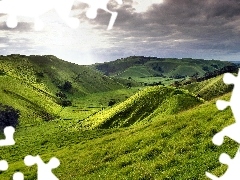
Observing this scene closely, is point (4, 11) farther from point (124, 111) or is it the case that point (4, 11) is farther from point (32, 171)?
point (124, 111)

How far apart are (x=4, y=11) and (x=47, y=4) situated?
372cm

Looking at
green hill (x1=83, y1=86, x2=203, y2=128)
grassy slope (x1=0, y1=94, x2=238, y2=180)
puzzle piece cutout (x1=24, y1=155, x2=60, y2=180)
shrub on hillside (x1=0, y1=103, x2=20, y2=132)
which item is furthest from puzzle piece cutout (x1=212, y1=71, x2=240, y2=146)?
shrub on hillside (x1=0, y1=103, x2=20, y2=132)

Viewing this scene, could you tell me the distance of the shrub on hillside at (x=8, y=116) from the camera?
418ft

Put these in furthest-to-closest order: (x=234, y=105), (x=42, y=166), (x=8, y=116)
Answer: (x=8, y=116)
(x=42, y=166)
(x=234, y=105)

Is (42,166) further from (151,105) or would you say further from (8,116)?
(8,116)

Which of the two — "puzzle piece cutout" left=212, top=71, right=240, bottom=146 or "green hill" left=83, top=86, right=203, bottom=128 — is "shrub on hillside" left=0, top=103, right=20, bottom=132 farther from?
"puzzle piece cutout" left=212, top=71, right=240, bottom=146

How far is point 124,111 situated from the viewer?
68.4m

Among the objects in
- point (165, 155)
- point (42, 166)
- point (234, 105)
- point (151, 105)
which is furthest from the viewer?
point (151, 105)

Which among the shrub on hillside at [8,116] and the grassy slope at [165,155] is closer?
the grassy slope at [165,155]

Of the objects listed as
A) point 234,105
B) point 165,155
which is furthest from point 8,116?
point 234,105

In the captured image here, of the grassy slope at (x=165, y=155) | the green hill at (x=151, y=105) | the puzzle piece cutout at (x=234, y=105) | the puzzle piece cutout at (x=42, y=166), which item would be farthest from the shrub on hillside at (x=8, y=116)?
the puzzle piece cutout at (x=234, y=105)

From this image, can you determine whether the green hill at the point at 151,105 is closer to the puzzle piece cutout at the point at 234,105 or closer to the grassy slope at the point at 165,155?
the grassy slope at the point at 165,155

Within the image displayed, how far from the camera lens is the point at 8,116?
132 metres

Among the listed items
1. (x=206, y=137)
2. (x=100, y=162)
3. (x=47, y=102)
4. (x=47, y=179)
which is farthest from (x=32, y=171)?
(x=47, y=102)
